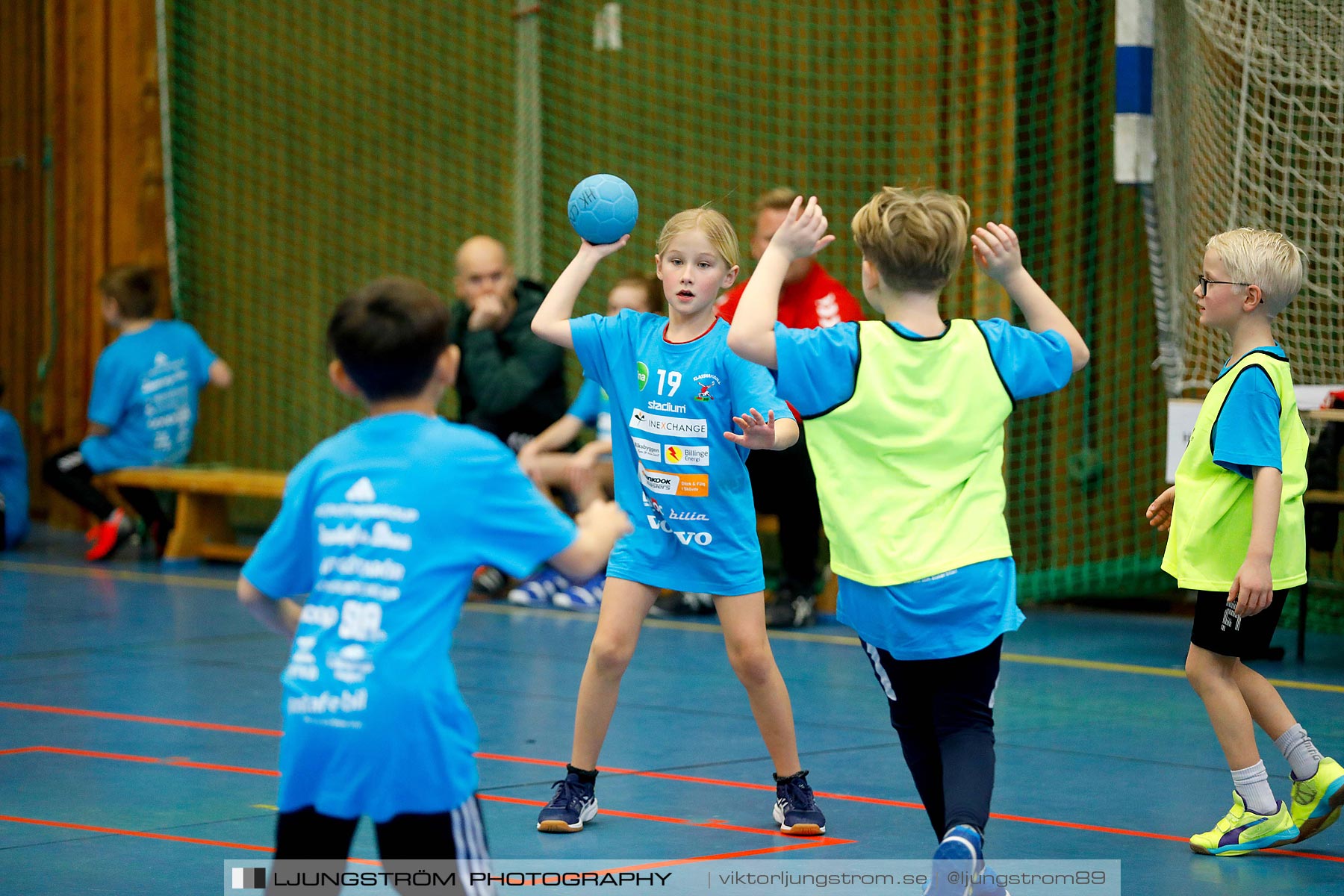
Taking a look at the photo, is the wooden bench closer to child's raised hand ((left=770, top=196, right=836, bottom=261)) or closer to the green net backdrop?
the green net backdrop

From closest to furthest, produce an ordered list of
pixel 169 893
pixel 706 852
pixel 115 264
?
pixel 169 893, pixel 706 852, pixel 115 264

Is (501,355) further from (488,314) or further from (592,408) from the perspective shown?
(592,408)

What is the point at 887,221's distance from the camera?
3254 mm

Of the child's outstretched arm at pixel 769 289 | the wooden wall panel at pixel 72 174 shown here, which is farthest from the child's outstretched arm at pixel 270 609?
the wooden wall panel at pixel 72 174

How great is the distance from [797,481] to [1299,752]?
3.85 metres

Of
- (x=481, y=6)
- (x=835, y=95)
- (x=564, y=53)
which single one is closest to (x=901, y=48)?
(x=835, y=95)

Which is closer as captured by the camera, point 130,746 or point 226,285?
point 130,746

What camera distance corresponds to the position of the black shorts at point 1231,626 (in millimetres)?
3916

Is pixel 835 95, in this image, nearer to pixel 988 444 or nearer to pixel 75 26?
pixel 75 26

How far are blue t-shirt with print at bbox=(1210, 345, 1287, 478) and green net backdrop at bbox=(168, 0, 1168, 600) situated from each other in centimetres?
419

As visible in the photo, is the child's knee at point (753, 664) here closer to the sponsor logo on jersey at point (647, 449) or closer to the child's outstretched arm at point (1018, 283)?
the sponsor logo on jersey at point (647, 449)

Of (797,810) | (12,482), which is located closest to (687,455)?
(797,810)

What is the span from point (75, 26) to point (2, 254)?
2.00m

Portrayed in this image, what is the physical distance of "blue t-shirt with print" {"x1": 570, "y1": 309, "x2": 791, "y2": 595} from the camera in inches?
163
